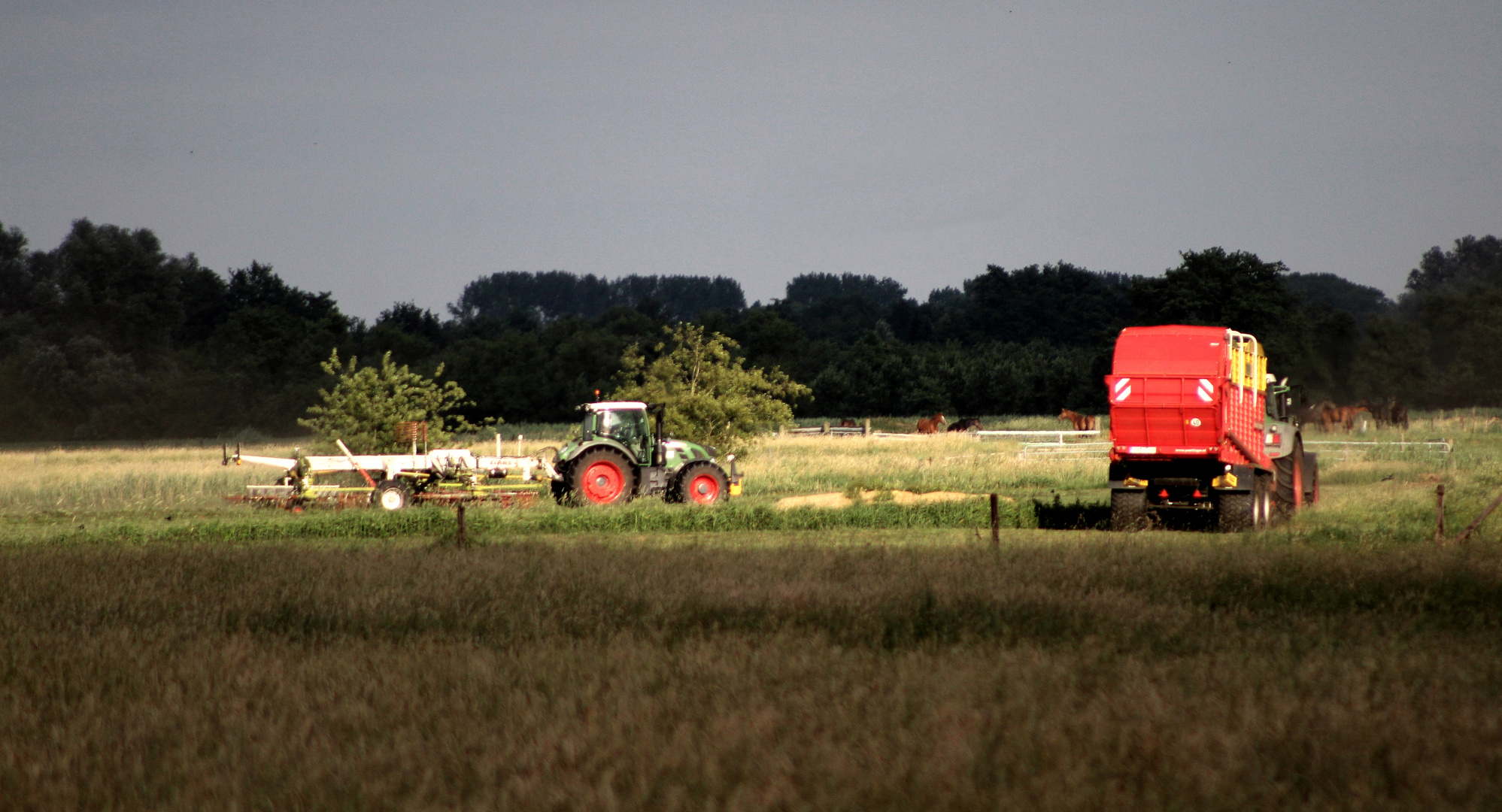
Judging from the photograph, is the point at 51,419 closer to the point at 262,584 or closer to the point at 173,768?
the point at 262,584

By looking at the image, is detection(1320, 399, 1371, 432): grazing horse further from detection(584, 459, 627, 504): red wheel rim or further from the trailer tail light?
detection(584, 459, 627, 504): red wheel rim

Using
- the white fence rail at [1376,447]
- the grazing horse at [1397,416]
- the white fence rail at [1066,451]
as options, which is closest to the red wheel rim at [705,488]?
the white fence rail at [1066,451]

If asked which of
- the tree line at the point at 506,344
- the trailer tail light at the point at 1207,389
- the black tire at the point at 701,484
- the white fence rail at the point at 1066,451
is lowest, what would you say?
the black tire at the point at 701,484

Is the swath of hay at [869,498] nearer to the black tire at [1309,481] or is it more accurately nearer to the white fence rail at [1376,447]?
the black tire at [1309,481]

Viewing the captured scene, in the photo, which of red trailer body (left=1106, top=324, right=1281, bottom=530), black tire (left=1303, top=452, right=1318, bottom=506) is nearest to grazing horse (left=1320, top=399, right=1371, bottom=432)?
black tire (left=1303, top=452, right=1318, bottom=506)

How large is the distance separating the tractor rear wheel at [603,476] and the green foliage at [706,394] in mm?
6129

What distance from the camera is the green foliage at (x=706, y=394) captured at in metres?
30.3

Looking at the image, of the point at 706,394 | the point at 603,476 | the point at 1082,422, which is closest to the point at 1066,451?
the point at 1082,422

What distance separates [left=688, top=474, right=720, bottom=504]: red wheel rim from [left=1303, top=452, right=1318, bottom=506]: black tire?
34.7ft

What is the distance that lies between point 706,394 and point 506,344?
Answer: 66.1 meters

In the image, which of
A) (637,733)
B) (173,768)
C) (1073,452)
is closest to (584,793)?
(637,733)

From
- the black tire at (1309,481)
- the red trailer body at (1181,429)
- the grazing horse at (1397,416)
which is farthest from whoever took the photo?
the grazing horse at (1397,416)

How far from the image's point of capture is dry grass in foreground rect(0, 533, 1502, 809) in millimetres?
5855

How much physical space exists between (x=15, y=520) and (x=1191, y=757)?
75.3 ft
